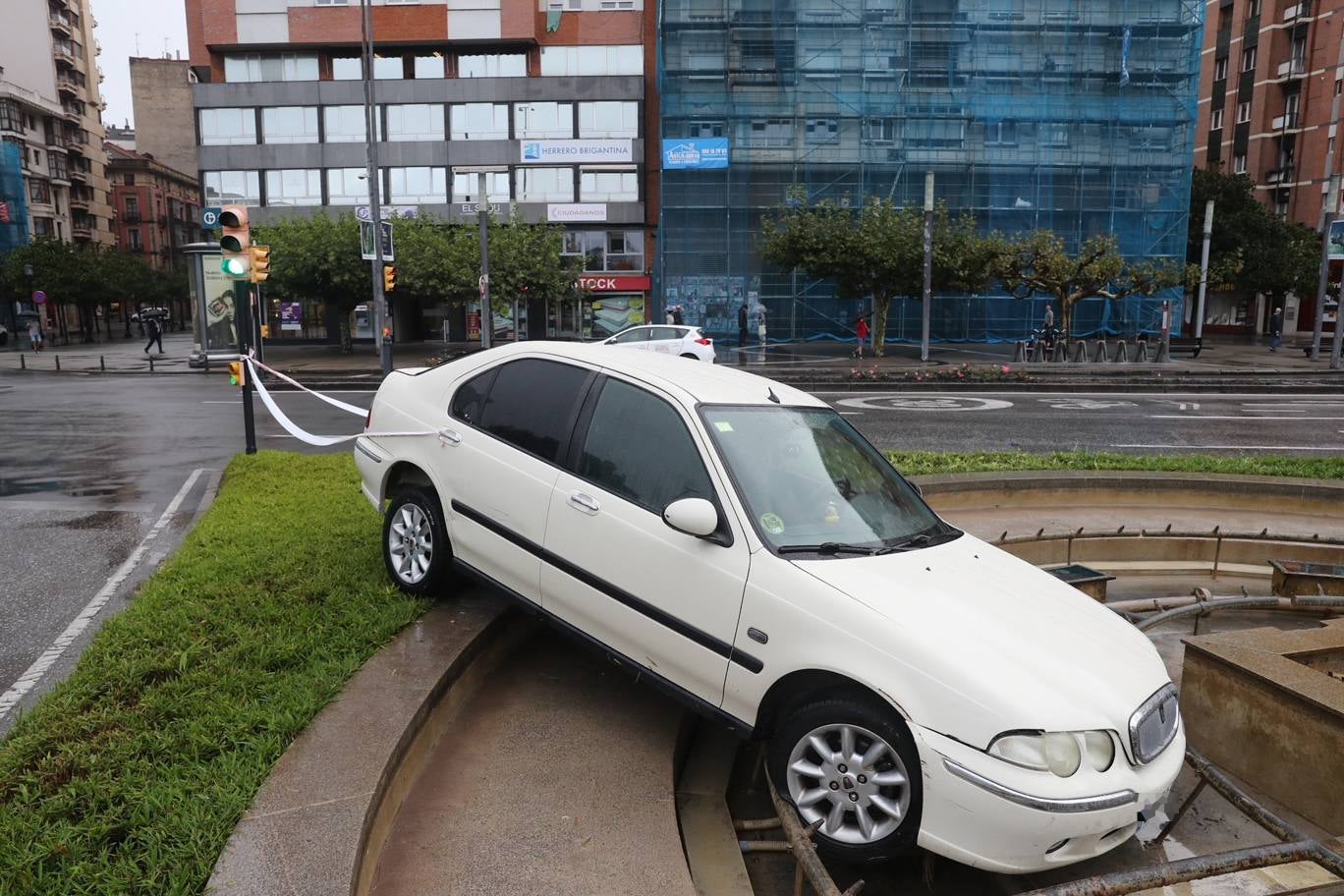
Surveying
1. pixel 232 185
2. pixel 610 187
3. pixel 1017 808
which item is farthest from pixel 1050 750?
pixel 232 185

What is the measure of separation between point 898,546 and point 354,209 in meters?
44.6

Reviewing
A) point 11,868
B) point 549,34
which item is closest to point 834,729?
point 11,868

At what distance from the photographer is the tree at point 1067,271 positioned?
3133 centimetres

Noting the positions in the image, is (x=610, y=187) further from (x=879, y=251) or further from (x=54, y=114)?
(x=54, y=114)

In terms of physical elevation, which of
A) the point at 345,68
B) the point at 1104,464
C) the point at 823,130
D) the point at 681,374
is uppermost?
the point at 345,68

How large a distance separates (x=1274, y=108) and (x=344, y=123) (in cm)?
5194

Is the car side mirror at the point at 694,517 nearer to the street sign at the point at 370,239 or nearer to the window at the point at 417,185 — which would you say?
the street sign at the point at 370,239

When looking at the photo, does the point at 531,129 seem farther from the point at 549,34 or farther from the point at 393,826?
the point at 393,826

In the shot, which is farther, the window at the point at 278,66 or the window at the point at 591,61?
the window at the point at 278,66

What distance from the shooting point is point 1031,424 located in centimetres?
1631

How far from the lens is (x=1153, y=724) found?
339 cm

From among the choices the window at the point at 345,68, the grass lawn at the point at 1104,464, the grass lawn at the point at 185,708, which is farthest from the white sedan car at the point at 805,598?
the window at the point at 345,68

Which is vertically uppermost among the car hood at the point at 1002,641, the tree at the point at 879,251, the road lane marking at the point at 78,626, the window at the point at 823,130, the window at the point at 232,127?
the window at the point at 232,127

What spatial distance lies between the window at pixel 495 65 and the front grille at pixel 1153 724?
46.2 metres
